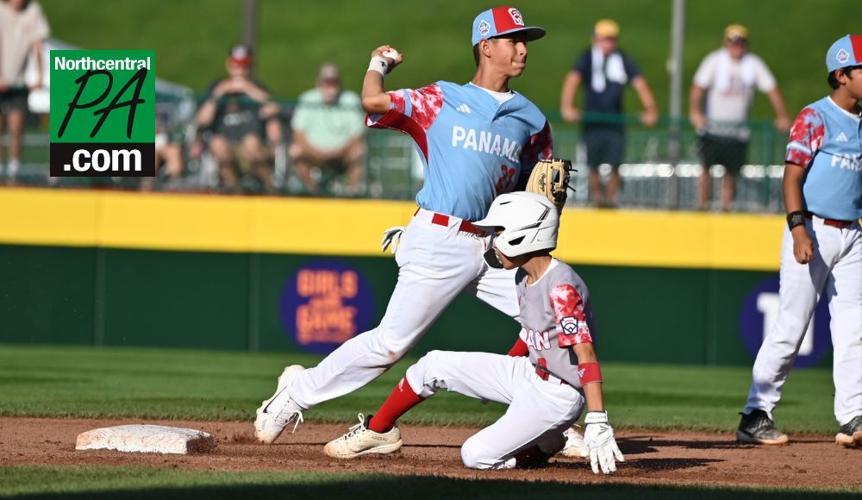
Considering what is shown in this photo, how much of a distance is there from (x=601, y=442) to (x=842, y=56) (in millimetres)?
3618

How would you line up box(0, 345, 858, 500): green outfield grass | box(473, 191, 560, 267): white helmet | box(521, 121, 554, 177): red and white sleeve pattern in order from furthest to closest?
Answer: box(521, 121, 554, 177): red and white sleeve pattern, box(473, 191, 560, 267): white helmet, box(0, 345, 858, 500): green outfield grass

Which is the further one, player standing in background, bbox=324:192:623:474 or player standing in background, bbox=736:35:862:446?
player standing in background, bbox=736:35:862:446

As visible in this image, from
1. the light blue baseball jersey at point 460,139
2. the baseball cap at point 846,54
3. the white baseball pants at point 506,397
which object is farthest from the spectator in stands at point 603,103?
the white baseball pants at point 506,397

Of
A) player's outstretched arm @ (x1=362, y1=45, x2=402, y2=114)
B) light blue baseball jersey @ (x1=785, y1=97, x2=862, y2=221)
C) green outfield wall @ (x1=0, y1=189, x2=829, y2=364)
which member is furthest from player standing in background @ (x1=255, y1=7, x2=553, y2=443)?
green outfield wall @ (x1=0, y1=189, x2=829, y2=364)

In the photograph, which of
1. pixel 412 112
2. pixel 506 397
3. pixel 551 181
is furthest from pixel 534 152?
pixel 506 397

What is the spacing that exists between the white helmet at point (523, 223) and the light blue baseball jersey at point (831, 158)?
8.39 ft

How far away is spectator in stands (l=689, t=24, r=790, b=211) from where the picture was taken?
1661 cm

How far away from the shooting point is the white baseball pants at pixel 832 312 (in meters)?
9.91

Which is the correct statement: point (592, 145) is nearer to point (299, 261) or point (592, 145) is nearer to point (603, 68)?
point (603, 68)

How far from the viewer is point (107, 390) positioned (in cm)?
1218

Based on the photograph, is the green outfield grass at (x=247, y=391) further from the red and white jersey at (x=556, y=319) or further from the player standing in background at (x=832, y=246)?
the red and white jersey at (x=556, y=319)

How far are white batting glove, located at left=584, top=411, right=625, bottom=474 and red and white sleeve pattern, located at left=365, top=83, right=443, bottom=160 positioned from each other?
1923 mm

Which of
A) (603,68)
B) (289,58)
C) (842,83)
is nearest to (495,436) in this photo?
(842,83)

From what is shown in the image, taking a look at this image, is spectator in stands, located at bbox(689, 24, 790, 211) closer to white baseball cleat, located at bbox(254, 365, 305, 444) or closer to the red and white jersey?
white baseball cleat, located at bbox(254, 365, 305, 444)
